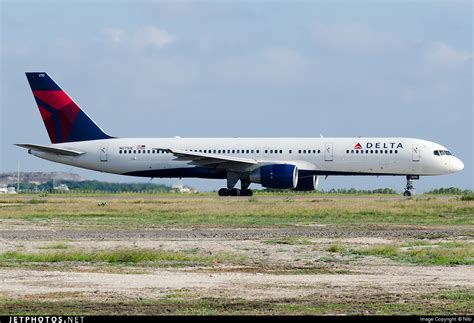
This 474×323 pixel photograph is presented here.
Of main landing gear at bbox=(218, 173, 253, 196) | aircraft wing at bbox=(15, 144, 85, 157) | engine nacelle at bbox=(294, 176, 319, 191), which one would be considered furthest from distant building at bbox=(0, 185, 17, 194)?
engine nacelle at bbox=(294, 176, 319, 191)

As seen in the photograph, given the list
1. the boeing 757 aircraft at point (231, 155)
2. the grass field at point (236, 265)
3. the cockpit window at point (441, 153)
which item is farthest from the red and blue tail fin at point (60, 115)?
the grass field at point (236, 265)

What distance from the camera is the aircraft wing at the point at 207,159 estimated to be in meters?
59.0

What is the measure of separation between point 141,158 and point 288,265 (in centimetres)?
4124

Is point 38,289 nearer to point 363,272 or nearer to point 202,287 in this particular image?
point 202,287

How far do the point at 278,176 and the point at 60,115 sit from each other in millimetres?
14720

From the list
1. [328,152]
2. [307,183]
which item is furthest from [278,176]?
[307,183]

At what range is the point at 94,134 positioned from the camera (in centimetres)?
6450

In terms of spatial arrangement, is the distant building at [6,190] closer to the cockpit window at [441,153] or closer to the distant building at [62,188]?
the distant building at [62,188]

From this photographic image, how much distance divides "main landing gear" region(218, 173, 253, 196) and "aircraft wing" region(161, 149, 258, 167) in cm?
119

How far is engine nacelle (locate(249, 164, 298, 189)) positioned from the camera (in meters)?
58.1

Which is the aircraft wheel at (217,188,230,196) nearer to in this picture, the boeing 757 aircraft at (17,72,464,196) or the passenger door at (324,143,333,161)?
the boeing 757 aircraft at (17,72,464,196)

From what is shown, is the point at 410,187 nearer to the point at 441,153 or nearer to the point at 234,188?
the point at 441,153

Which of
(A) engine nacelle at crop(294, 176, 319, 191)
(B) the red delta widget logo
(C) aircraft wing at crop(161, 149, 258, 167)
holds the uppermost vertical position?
(B) the red delta widget logo
